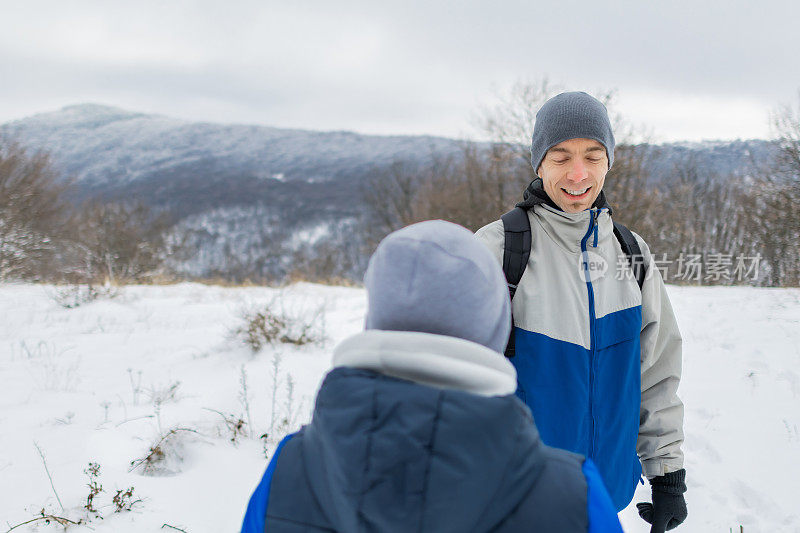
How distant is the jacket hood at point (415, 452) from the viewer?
1.91 ft

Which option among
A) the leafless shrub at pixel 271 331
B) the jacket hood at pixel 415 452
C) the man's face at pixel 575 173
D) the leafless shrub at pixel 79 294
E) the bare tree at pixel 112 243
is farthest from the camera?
the bare tree at pixel 112 243

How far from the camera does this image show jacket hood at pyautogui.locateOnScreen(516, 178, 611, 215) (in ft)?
4.86

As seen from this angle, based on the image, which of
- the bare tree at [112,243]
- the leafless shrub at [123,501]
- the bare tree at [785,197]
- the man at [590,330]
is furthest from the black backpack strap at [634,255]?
the bare tree at [112,243]

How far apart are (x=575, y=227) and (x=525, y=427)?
3.13 feet

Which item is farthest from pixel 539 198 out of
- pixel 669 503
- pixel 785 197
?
pixel 785 197

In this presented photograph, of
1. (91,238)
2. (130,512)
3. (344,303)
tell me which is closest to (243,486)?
(130,512)

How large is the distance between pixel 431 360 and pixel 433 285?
12 centimetres

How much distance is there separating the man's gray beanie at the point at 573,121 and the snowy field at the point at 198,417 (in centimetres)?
245

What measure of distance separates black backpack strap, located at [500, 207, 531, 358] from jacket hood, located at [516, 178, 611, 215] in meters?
0.07

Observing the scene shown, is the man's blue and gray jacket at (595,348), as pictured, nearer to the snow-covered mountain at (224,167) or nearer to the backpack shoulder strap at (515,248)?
the backpack shoulder strap at (515,248)

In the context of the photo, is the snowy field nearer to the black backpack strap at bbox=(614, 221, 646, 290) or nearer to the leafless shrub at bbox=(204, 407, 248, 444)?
the leafless shrub at bbox=(204, 407, 248, 444)

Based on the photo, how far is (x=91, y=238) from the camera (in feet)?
84.1

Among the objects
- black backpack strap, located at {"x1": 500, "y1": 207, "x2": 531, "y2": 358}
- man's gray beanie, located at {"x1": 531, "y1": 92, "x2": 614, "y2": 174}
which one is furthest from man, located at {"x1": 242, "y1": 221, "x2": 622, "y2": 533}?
man's gray beanie, located at {"x1": 531, "y1": 92, "x2": 614, "y2": 174}

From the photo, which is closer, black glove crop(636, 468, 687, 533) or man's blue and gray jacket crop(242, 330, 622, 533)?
man's blue and gray jacket crop(242, 330, 622, 533)
